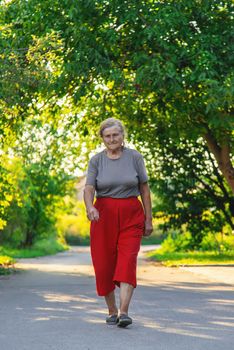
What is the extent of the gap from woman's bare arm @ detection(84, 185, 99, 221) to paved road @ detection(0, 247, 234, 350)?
1.06 meters

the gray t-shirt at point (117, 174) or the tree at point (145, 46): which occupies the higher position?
the tree at point (145, 46)

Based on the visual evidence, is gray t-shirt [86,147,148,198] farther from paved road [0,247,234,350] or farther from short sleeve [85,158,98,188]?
paved road [0,247,234,350]

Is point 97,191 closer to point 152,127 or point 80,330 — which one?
point 80,330

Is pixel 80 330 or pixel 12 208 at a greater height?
pixel 12 208

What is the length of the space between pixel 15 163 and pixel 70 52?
15905 mm

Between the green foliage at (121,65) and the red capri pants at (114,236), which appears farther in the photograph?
the green foliage at (121,65)

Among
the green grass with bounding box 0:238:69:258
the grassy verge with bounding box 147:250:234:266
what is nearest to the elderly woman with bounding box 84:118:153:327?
the grassy verge with bounding box 147:250:234:266

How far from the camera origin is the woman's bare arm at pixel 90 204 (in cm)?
785

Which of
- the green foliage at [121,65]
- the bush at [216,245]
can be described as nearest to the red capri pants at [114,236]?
the green foliage at [121,65]

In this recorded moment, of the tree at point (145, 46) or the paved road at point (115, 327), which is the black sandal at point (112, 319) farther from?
the tree at point (145, 46)

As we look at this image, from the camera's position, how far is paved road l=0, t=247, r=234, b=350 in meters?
6.99

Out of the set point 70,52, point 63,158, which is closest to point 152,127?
point 63,158

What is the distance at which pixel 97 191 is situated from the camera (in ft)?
26.7

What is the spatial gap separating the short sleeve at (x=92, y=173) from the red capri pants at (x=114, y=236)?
0.60ft
